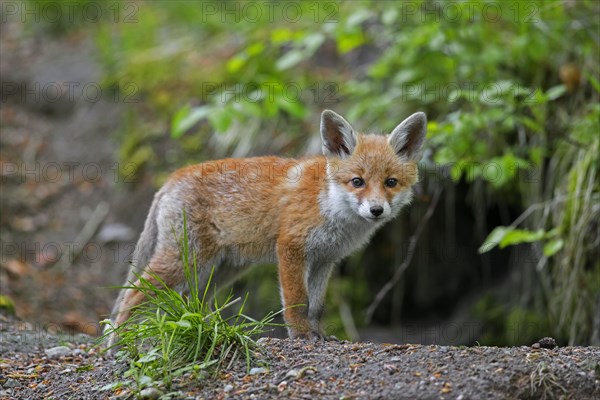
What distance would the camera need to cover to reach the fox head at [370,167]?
18.6 feet

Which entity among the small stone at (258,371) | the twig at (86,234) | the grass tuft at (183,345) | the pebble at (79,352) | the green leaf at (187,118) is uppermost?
the green leaf at (187,118)

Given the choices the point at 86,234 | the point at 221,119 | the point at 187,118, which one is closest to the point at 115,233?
the point at 86,234

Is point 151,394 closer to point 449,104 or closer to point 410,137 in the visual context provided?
point 410,137

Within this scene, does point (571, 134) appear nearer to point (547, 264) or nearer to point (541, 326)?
point (547, 264)

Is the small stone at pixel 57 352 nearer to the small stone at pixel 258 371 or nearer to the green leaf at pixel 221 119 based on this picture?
the small stone at pixel 258 371

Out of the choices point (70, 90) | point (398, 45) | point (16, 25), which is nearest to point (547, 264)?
point (398, 45)

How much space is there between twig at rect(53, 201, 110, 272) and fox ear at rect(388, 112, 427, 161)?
5.52 metres

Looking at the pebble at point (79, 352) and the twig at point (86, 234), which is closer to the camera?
the pebble at point (79, 352)

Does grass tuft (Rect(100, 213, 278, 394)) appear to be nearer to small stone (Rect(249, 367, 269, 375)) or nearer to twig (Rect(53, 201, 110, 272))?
small stone (Rect(249, 367, 269, 375))

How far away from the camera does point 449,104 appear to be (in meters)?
8.64

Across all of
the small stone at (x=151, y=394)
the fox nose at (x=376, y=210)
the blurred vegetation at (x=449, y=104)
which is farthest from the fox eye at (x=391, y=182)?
the small stone at (x=151, y=394)

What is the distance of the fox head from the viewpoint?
5676 mm

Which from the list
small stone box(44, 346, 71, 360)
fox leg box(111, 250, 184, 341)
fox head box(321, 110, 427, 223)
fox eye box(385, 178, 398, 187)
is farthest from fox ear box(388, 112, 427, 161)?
small stone box(44, 346, 71, 360)

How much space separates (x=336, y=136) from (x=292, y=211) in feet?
2.46
